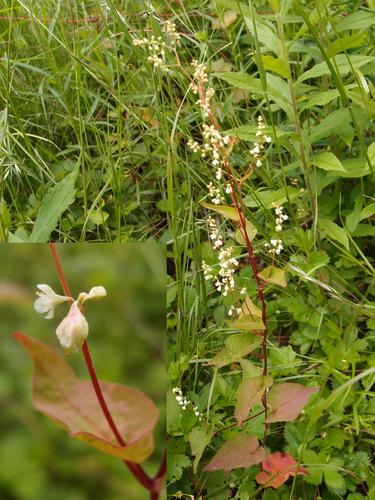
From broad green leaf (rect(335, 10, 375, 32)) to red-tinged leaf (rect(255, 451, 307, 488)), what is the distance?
3.30ft

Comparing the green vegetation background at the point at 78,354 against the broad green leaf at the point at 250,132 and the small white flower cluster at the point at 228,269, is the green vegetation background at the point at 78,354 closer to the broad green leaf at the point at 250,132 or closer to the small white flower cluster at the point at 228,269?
the small white flower cluster at the point at 228,269

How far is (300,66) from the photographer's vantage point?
1.84 m

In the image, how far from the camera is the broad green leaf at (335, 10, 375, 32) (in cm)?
161

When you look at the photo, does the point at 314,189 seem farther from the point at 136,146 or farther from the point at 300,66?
the point at 136,146

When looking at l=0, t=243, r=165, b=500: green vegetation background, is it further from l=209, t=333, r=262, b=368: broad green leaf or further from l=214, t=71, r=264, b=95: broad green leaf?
l=214, t=71, r=264, b=95: broad green leaf

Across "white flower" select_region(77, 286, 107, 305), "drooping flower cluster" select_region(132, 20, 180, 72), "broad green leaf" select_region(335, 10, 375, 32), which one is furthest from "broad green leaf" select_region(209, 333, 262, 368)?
"broad green leaf" select_region(335, 10, 375, 32)

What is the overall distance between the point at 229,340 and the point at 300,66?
2.92 feet

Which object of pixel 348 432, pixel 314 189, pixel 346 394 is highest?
pixel 314 189

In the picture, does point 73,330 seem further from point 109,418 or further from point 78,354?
point 109,418

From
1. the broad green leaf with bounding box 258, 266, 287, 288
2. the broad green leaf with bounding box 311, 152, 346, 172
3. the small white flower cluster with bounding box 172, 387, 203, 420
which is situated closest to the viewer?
the broad green leaf with bounding box 258, 266, 287, 288

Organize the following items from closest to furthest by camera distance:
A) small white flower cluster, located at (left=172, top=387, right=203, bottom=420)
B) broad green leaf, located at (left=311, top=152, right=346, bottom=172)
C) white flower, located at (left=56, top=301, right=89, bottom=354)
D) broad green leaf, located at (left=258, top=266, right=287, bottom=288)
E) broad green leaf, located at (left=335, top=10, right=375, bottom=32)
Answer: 1. white flower, located at (left=56, top=301, right=89, bottom=354)
2. broad green leaf, located at (left=258, top=266, right=287, bottom=288)
3. small white flower cluster, located at (left=172, top=387, right=203, bottom=420)
4. broad green leaf, located at (left=311, top=152, right=346, bottom=172)
5. broad green leaf, located at (left=335, top=10, right=375, bottom=32)

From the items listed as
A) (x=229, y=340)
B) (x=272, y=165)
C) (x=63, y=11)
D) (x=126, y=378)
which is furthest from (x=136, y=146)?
(x=126, y=378)

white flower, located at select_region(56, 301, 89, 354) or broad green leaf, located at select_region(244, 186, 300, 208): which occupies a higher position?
white flower, located at select_region(56, 301, 89, 354)

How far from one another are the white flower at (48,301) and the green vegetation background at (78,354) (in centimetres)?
1
